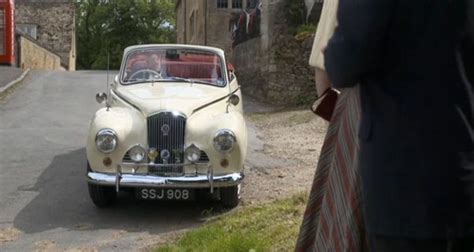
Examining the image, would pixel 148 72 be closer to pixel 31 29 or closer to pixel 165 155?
pixel 165 155

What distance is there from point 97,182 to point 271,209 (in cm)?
170

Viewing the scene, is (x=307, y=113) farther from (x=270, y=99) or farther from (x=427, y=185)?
(x=427, y=185)

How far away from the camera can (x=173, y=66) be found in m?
8.10

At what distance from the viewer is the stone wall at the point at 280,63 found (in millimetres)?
17688

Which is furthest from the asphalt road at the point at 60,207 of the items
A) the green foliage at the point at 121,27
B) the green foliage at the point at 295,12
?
the green foliage at the point at 121,27

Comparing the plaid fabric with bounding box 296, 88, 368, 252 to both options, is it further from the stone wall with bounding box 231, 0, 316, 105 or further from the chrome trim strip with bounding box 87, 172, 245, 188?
the stone wall with bounding box 231, 0, 316, 105

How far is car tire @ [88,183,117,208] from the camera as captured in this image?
7035mm

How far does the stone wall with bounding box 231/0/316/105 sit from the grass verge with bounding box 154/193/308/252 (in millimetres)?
10942

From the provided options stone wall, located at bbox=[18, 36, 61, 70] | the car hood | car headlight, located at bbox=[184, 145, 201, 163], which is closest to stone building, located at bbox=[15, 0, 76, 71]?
stone wall, located at bbox=[18, 36, 61, 70]

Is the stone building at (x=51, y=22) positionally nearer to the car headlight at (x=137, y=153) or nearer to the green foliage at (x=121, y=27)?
the green foliage at (x=121, y=27)

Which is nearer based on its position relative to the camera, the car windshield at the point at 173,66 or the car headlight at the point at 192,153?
the car headlight at the point at 192,153

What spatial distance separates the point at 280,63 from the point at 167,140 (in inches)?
464

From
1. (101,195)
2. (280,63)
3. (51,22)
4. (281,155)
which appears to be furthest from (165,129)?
(51,22)

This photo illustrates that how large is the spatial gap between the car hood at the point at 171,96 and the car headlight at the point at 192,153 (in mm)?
394
